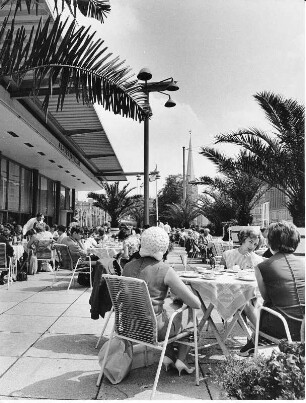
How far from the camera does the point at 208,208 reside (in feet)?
70.8

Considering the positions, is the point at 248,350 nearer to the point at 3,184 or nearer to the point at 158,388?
the point at 158,388

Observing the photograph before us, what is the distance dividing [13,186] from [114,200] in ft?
41.1

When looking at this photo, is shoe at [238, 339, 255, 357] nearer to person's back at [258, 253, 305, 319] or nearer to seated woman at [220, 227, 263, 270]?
person's back at [258, 253, 305, 319]

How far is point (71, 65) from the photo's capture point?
154 inches

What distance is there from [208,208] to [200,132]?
717 inches

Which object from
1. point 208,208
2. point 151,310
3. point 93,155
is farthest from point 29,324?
point 208,208

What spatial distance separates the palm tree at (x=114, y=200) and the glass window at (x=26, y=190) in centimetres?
1004

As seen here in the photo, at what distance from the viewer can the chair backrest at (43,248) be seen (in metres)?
9.10

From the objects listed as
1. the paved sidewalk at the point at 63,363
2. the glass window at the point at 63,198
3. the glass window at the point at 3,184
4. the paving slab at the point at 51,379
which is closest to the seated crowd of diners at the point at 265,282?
the paved sidewalk at the point at 63,363

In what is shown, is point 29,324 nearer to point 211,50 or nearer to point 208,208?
point 211,50

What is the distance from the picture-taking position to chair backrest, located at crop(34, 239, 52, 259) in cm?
910

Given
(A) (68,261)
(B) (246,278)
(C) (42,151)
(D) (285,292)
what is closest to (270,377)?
(D) (285,292)

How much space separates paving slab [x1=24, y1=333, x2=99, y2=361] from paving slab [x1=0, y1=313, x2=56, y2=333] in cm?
28

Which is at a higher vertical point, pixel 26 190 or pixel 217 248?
pixel 26 190
